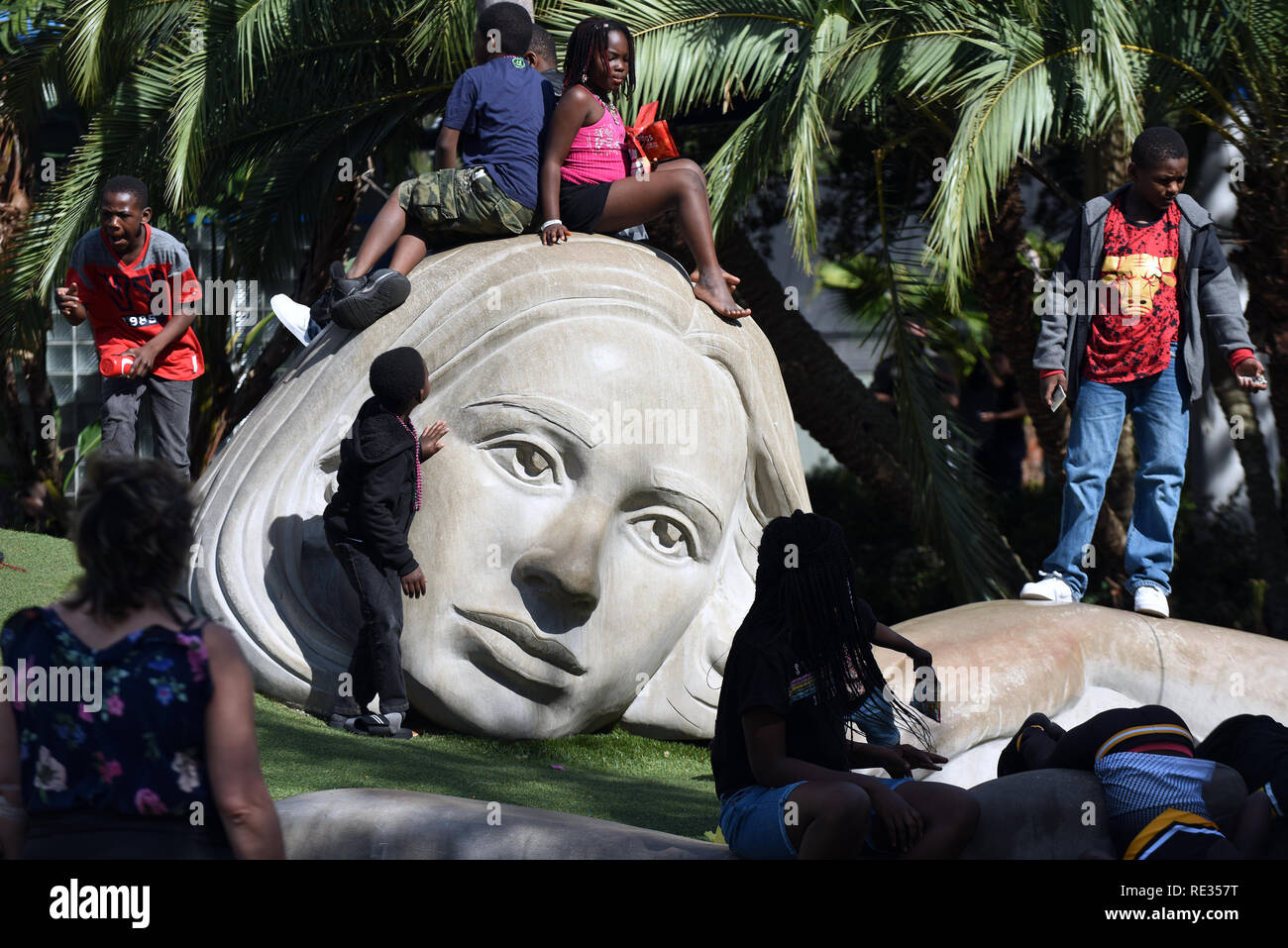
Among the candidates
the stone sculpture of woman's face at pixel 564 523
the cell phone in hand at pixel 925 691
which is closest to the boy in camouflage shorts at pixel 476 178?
the stone sculpture of woman's face at pixel 564 523

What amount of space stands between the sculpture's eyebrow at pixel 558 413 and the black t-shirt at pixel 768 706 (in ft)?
8.28

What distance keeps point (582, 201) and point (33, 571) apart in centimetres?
325

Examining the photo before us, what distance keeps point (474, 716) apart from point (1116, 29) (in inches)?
197

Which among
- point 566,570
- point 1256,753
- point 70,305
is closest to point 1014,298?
point 566,570

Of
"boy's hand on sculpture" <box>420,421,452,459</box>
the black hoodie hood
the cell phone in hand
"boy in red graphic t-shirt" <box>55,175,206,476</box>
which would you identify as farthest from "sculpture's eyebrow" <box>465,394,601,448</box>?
the cell phone in hand

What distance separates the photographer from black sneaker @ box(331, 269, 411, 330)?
636 centimetres

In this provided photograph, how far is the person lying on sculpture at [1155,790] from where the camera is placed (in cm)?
340

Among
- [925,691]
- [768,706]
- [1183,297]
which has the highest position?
[1183,297]

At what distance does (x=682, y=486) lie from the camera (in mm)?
6367

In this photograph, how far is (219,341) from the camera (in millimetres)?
10766

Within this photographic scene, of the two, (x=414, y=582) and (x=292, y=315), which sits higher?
(x=292, y=315)

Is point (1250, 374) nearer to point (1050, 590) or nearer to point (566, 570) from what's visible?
point (1050, 590)

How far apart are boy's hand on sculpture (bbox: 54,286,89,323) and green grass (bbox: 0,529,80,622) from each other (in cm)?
104
